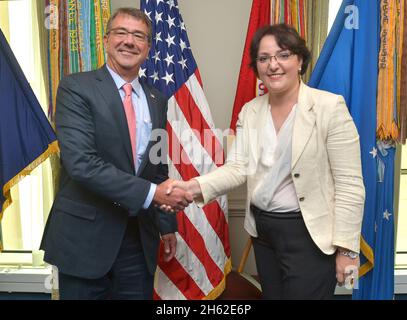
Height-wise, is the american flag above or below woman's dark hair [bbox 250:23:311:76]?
below

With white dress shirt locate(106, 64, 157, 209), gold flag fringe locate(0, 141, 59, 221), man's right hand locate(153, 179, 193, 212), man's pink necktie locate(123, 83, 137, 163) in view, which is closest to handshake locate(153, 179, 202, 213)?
man's right hand locate(153, 179, 193, 212)

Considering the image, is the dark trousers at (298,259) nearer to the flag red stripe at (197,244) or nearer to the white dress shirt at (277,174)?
the white dress shirt at (277,174)

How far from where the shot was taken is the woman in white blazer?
4.75ft

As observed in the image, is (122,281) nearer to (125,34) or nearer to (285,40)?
(125,34)

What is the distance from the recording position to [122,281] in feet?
5.51

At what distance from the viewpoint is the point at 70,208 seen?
153 centimetres

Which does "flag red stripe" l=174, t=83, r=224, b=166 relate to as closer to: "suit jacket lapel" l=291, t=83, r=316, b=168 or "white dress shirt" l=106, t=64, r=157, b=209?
"white dress shirt" l=106, t=64, r=157, b=209

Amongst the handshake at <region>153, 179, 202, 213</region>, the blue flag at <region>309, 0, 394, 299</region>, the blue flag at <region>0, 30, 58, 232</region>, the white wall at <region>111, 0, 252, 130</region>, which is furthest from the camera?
the white wall at <region>111, 0, 252, 130</region>

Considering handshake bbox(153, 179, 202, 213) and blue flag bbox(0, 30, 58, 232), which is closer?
handshake bbox(153, 179, 202, 213)

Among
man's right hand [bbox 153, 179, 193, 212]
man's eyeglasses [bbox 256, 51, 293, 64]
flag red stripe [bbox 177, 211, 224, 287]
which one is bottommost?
flag red stripe [bbox 177, 211, 224, 287]

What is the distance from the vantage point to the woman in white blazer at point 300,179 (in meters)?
1.45

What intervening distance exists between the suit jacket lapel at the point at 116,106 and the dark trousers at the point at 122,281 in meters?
0.34

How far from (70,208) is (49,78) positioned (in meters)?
1.13

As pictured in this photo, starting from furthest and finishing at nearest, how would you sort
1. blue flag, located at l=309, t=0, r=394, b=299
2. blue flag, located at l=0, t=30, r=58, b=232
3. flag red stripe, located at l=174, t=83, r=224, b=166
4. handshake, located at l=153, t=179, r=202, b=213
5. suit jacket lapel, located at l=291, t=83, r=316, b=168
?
1. flag red stripe, located at l=174, t=83, r=224, b=166
2. blue flag, located at l=0, t=30, r=58, b=232
3. blue flag, located at l=309, t=0, r=394, b=299
4. handshake, located at l=153, t=179, r=202, b=213
5. suit jacket lapel, located at l=291, t=83, r=316, b=168
